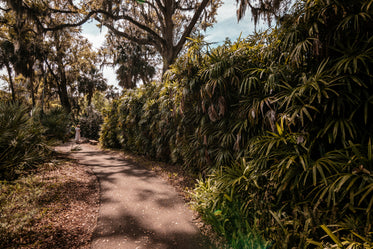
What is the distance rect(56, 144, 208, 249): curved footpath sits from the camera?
8.20 feet

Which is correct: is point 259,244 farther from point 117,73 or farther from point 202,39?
point 117,73

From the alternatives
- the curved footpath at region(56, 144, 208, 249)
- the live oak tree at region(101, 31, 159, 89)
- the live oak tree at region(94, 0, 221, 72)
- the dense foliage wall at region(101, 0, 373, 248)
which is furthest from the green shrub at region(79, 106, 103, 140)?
the dense foliage wall at region(101, 0, 373, 248)

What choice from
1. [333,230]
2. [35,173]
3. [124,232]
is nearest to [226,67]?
[333,230]

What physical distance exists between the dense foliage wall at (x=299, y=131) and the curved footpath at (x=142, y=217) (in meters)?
0.44

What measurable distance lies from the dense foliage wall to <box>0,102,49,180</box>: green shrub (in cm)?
409

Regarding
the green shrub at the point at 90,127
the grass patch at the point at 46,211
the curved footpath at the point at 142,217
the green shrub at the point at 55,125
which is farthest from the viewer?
the green shrub at the point at 90,127

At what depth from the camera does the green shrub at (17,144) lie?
3957mm

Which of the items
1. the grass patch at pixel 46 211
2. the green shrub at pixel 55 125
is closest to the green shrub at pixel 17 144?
the grass patch at pixel 46 211

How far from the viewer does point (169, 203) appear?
3.59 m

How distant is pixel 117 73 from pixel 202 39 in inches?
629

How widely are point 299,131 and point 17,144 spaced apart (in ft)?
18.6

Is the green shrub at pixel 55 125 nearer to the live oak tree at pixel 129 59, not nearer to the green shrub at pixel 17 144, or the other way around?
the green shrub at pixel 17 144

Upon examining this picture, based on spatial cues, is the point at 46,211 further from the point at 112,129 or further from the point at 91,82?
the point at 91,82

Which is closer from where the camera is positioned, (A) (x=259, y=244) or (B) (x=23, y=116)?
(A) (x=259, y=244)
